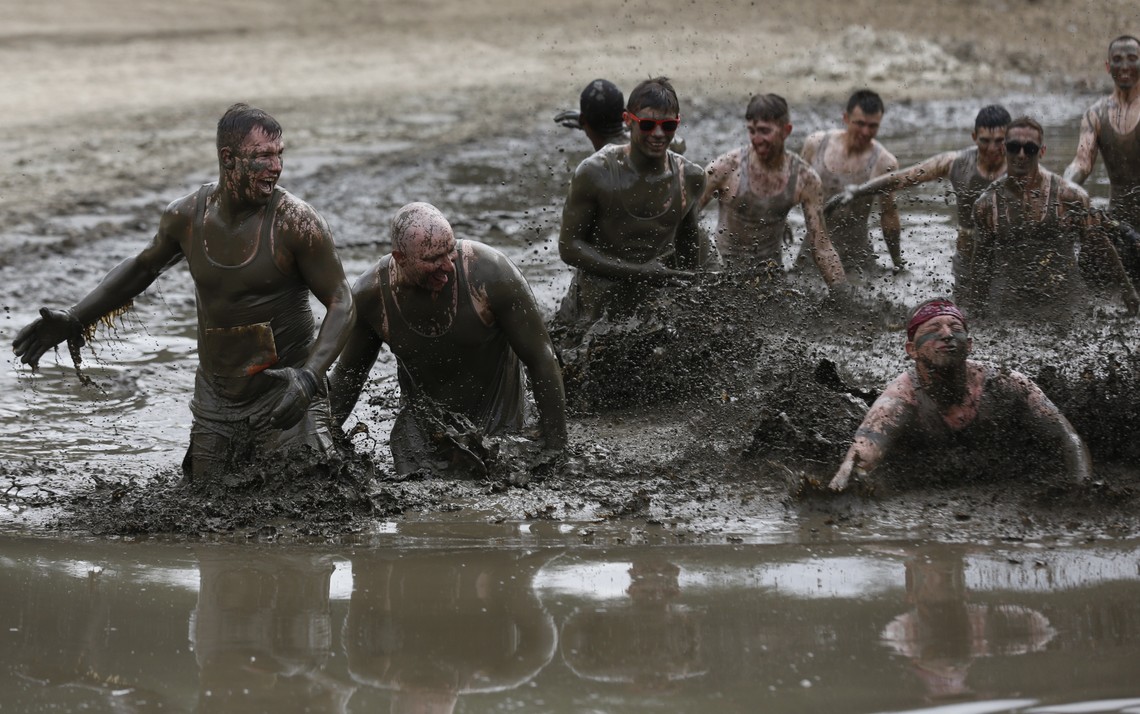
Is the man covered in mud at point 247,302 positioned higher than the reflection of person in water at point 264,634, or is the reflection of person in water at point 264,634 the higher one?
the man covered in mud at point 247,302

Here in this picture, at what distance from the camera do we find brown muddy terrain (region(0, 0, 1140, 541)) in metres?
6.00

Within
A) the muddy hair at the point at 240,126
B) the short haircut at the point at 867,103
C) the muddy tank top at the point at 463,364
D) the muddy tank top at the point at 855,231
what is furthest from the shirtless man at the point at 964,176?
the muddy hair at the point at 240,126

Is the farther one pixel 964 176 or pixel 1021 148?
pixel 964 176

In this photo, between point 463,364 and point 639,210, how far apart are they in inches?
64.0

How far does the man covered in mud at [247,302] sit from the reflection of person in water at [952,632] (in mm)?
2193

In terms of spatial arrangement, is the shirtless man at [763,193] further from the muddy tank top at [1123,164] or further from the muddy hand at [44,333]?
the muddy hand at [44,333]

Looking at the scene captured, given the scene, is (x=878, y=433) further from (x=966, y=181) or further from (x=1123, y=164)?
(x=1123, y=164)

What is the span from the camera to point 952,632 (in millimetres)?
4793

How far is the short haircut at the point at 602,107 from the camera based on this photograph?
8.40 m

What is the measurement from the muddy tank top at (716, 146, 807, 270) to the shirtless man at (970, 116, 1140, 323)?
1068 millimetres

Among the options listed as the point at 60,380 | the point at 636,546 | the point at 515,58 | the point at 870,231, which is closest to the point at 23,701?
the point at 636,546

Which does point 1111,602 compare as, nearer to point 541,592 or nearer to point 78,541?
point 541,592

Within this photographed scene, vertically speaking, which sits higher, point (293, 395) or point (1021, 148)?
point (1021, 148)

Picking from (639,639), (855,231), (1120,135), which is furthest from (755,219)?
(639,639)
